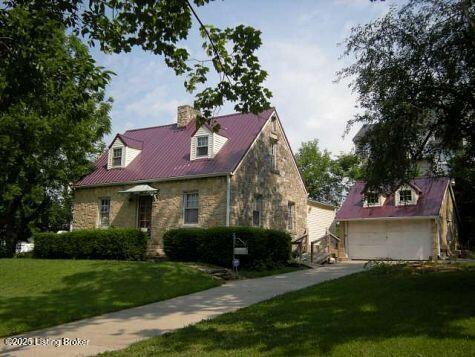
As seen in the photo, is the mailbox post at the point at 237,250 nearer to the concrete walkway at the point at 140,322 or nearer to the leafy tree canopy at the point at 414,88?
the concrete walkway at the point at 140,322

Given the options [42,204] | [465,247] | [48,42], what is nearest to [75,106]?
[48,42]

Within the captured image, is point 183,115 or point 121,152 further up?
point 183,115

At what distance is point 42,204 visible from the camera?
99.0ft

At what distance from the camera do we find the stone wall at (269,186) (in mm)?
21500

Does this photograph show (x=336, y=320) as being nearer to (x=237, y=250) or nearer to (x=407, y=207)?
(x=237, y=250)

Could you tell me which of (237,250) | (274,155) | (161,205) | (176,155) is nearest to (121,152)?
(176,155)

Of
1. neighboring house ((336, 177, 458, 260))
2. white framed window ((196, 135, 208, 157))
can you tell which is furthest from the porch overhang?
neighboring house ((336, 177, 458, 260))

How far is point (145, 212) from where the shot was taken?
23.2 metres

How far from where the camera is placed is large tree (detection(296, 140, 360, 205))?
45188mm

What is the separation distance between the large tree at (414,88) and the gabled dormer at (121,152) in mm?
16409

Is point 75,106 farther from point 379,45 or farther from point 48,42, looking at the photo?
point 379,45

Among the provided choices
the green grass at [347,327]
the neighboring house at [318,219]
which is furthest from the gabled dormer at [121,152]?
the green grass at [347,327]

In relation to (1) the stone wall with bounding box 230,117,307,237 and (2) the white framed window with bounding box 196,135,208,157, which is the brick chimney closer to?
(2) the white framed window with bounding box 196,135,208,157

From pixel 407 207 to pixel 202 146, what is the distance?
11971 mm
